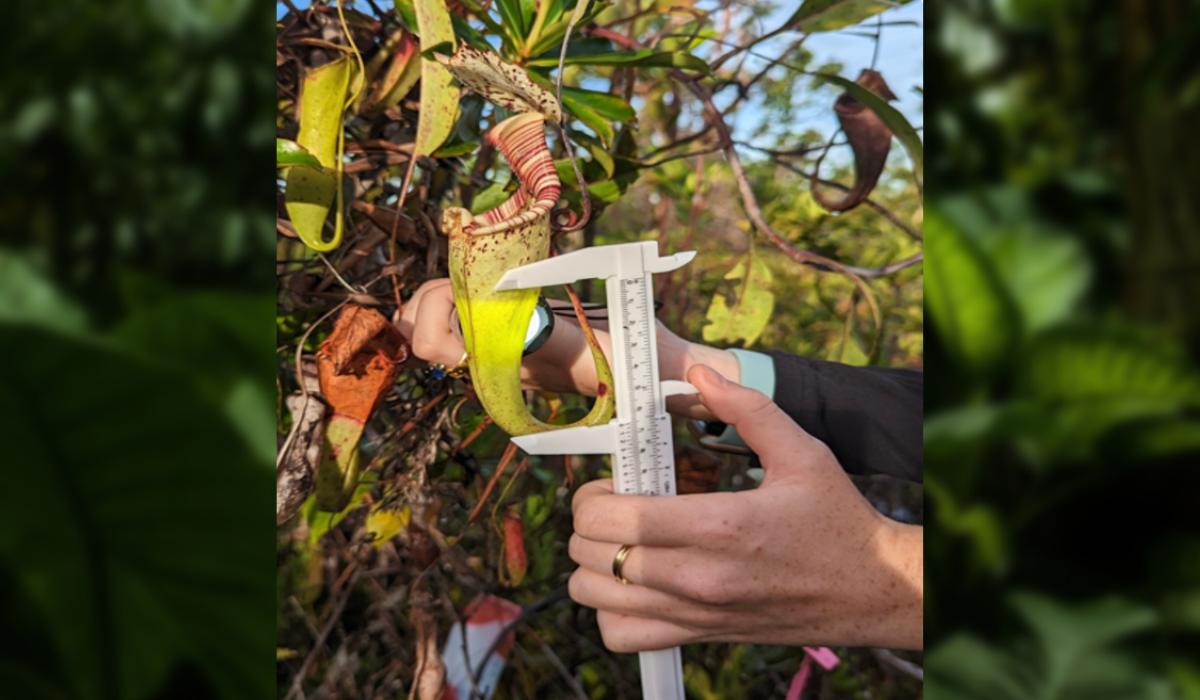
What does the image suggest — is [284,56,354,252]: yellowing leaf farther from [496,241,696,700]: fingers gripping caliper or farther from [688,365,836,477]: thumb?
[688,365,836,477]: thumb

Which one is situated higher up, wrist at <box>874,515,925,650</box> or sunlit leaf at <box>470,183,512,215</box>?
sunlit leaf at <box>470,183,512,215</box>

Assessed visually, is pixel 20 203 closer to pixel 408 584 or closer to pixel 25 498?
pixel 25 498

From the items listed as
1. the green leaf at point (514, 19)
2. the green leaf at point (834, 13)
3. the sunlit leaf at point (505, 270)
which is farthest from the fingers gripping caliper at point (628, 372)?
the green leaf at point (834, 13)

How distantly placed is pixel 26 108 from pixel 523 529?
0.65 meters

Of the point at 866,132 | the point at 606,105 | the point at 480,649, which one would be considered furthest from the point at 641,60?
the point at 480,649

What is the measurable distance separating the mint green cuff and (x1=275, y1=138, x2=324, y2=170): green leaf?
1.57ft

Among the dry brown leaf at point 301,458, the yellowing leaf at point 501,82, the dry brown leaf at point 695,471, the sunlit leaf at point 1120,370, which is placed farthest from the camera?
the dry brown leaf at point 695,471

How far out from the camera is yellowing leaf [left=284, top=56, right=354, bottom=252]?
2.11 ft

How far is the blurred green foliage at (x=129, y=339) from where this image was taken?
1.16 ft

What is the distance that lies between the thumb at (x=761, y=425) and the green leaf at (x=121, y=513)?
404 millimetres

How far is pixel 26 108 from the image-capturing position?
36 centimetres

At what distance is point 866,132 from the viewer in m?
0.75

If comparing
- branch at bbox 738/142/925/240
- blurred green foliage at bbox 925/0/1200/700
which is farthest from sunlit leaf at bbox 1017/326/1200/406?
branch at bbox 738/142/925/240

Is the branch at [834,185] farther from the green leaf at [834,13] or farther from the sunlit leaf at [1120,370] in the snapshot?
the sunlit leaf at [1120,370]
